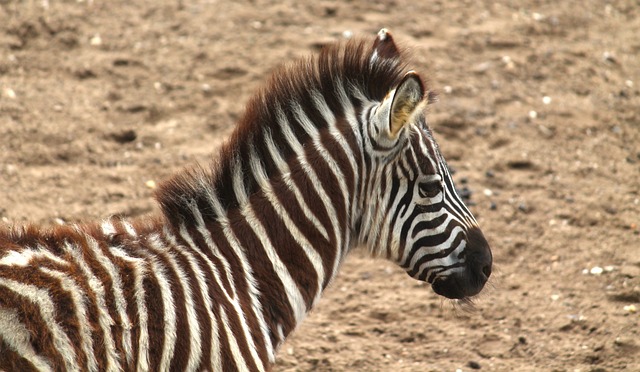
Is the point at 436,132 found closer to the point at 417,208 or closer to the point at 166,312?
the point at 417,208

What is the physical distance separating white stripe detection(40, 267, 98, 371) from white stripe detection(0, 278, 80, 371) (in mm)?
66

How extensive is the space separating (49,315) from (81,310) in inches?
5.9

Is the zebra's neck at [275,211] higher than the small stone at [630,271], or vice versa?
the zebra's neck at [275,211]

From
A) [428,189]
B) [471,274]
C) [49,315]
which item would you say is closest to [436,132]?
[471,274]

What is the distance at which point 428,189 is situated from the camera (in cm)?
467

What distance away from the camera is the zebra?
3996 mm

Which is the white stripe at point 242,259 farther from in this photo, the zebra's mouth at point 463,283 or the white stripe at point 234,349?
the zebra's mouth at point 463,283

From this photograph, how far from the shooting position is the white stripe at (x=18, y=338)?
11.7 ft

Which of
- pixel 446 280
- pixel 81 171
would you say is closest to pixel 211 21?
pixel 81 171

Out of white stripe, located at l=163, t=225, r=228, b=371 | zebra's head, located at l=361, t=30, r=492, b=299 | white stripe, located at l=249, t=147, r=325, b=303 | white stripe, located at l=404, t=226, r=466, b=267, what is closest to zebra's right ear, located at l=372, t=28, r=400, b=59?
zebra's head, located at l=361, t=30, r=492, b=299

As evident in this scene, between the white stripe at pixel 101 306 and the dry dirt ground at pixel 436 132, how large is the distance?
2380mm

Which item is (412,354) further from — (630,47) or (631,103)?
(630,47)

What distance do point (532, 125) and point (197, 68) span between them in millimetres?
3811

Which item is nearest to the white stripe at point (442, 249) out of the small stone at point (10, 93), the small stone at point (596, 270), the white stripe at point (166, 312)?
the white stripe at point (166, 312)
